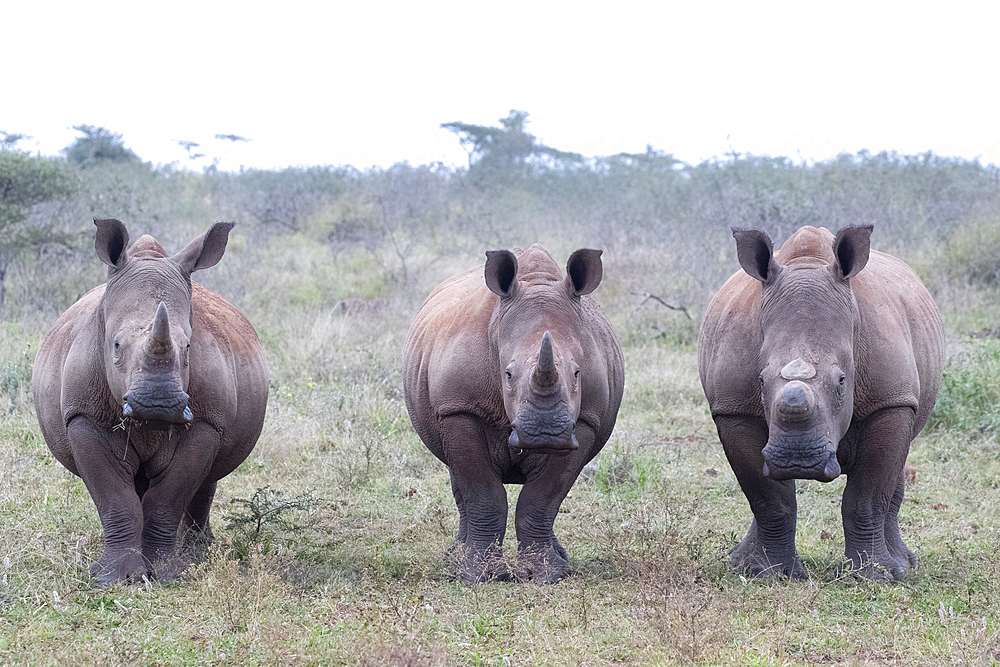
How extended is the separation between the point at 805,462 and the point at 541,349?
135 centimetres

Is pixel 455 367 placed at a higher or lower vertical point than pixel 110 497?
higher

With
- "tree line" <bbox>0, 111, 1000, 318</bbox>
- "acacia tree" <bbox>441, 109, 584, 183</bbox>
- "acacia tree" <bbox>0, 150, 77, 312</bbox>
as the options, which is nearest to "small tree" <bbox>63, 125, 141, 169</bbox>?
"tree line" <bbox>0, 111, 1000, 318</bbox>

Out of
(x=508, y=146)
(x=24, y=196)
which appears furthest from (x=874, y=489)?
(x=508, y=146)

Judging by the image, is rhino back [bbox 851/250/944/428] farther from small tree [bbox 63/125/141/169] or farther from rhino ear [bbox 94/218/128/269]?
small tree [bbox 63/125/141/169]

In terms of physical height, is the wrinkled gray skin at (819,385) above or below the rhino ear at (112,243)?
below

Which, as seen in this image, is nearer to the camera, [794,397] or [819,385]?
[794,397]

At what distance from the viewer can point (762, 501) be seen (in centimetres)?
591

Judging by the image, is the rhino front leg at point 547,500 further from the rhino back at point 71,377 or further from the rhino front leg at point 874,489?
the rhino back at point 71,377

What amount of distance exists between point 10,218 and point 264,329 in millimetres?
5357

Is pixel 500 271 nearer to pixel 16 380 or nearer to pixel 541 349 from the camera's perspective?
pixel 541 349

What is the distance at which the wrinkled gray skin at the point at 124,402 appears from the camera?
17.8 ft

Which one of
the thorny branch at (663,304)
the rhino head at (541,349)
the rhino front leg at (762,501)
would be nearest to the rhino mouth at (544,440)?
the rhino head at (541,349)

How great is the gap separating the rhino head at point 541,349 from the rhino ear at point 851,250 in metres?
1.22

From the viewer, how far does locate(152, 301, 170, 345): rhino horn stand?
4.94m
